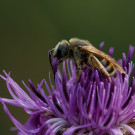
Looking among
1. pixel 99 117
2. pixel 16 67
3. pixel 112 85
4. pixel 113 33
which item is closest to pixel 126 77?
pixel 112 85

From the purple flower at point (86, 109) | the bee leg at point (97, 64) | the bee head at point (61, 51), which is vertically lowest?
the purple flower at point (86, 109)

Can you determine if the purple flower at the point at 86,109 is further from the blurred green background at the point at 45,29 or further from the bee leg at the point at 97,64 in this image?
the blurred green background at the point at 45,29

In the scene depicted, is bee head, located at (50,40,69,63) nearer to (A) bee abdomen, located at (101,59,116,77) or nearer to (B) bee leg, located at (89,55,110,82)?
(B) bee leg, located at (89,55,110,82)

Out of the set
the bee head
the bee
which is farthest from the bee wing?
the bee head

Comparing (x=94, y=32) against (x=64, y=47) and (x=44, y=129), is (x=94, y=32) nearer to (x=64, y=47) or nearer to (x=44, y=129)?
(x=64, y=47)

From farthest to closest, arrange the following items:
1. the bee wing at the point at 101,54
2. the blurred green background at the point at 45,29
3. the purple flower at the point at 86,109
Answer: the blurred green background at the point at 45,29 < the bee wing at the point at 101,54 < the purple flower at the point at 86,109

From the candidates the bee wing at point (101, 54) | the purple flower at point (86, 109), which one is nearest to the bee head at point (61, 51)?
the bee wing at point (101, 54)
